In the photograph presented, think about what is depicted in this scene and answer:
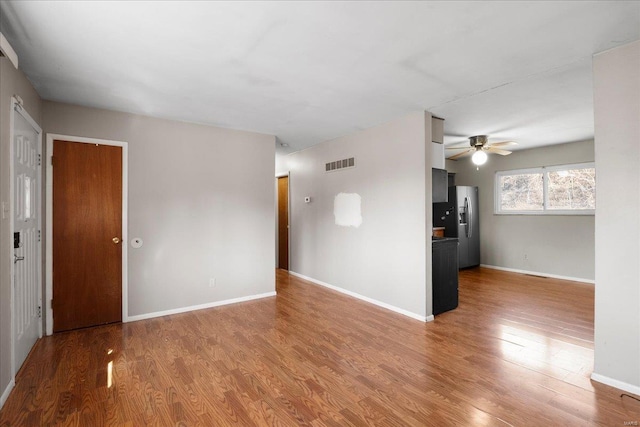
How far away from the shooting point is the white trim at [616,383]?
7.38 ft

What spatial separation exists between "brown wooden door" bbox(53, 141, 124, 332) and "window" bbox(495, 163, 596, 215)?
288 inches

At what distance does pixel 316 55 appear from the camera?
2.47 meters

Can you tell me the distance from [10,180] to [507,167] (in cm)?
792

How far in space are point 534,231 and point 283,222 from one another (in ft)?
17.4

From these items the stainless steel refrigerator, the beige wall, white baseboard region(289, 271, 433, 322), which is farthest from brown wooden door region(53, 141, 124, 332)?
the stainless steel refrigerator

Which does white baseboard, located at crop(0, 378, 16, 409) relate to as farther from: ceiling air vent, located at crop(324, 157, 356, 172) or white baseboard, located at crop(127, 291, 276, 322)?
ceiling air vent, located at crop(324, 157, 356, 172)

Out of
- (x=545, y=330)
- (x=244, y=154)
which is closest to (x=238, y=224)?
(x=244, y=154)

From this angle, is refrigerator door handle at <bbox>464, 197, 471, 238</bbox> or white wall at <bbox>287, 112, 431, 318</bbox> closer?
white wall at <bbox>287, 112, 431, 318</bbox>

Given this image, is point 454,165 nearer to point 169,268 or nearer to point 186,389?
point 169,268

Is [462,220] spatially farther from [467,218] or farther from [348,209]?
[348,209]

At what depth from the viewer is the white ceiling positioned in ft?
6.36

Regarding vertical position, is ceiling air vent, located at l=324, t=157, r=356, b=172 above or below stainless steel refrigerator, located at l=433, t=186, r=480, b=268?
above

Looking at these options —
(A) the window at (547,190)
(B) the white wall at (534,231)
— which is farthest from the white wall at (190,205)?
(A) the window at (547,190)

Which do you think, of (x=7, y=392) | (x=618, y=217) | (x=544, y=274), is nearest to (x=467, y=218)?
(x=544, y=274)
